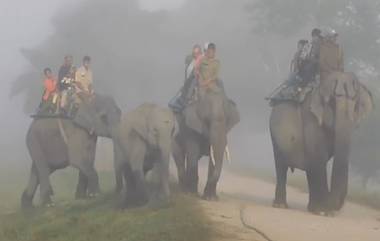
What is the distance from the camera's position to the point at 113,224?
1013 centimetres

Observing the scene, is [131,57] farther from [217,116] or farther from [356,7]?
[217,116]

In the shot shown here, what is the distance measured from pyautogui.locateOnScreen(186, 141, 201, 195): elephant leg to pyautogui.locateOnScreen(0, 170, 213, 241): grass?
1.86 meters

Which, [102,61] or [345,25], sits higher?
[345,25]

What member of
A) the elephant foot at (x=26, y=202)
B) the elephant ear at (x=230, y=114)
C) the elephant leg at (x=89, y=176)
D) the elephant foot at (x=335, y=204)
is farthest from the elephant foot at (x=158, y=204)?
the elephant foot at (x=26, y=202)

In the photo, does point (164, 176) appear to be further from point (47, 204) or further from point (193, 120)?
point (47, 204)

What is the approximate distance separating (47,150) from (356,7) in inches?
1110

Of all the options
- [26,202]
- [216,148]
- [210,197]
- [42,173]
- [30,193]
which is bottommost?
[26,202]

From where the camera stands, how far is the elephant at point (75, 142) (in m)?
15.0

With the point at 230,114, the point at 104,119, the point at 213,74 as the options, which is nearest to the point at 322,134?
Result: the point at 230,114

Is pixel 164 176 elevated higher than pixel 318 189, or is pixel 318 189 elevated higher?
pixel 164 176

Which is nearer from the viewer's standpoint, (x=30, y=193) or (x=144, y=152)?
(x=144, y=152)

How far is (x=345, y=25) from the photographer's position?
3950cm

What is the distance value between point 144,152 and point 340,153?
3265 mm

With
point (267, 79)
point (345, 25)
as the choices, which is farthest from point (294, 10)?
point (267, 79)
